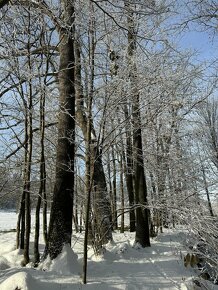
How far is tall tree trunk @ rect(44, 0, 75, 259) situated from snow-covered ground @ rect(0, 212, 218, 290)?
12.6 inches

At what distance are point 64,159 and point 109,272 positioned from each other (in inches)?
88.5

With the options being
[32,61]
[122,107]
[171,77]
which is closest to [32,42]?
[32,61]

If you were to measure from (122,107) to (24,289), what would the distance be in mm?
3788

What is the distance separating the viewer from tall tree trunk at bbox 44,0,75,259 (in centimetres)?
581

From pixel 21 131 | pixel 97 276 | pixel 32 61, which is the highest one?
pixel 32 61

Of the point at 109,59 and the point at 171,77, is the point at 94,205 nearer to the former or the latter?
the point at 109,59

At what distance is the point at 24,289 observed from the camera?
4027 mm

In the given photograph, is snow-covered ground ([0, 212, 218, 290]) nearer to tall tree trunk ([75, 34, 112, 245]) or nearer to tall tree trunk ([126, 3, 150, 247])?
tall tree trunk ([75, 34, 112, 245])

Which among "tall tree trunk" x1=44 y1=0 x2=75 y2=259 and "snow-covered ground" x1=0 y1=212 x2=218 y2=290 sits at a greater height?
"tall tree trunk" x1=44 y1=0 x2=75 y2=259

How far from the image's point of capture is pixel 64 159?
6395 mm

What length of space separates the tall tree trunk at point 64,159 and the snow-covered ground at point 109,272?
0.32 metres

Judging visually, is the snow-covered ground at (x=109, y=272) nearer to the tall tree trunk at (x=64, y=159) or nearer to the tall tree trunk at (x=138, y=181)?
the tall tree trunk at (x=64, y=159)

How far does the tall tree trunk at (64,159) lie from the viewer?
581 cm

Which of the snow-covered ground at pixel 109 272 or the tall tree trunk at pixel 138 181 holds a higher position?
the tall tree trunk at pixel 138 181
